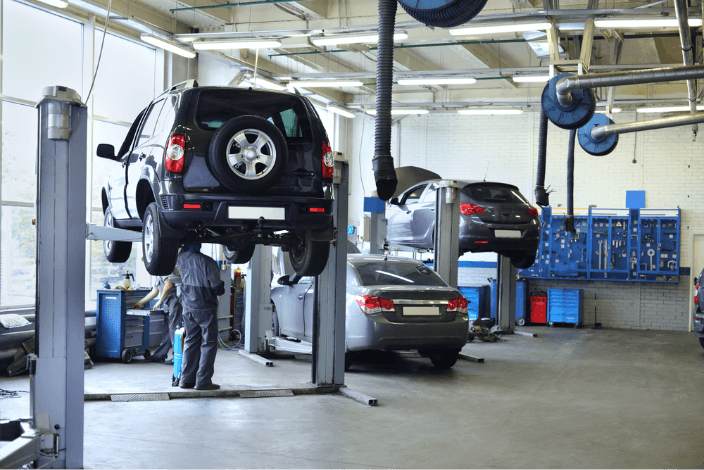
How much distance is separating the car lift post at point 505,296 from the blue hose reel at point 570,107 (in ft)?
17.1

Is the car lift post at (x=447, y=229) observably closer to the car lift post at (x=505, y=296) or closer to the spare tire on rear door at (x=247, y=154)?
the car lift post at (x=505, y=296)

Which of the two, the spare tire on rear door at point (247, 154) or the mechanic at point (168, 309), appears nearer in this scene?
the spare tire on rear door at point (247, 154)

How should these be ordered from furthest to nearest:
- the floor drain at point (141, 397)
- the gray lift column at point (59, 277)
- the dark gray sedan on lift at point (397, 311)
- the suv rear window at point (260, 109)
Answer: the dark gray sedan on lift at point (397, 311) → the floor drain at point (141, 397) → the suv rear window at point (260, 109) → the gray lift column at point (59, 277)

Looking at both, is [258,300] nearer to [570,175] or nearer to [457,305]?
[457,305]

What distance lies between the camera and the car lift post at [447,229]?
397 inches

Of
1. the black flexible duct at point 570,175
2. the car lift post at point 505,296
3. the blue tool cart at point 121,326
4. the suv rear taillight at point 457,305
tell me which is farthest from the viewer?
the car lift post at point 505,296

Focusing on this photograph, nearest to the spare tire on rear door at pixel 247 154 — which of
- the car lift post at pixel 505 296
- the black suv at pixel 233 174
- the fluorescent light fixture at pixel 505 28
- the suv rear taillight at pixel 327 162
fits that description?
the black suv at pixel 233 174

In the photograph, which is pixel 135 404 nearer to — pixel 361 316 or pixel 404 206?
pixel 361 316

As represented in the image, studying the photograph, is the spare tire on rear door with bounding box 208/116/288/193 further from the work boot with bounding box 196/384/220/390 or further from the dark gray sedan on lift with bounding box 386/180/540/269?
the dark gray sedan on lift with bounding box 386/180/540/269

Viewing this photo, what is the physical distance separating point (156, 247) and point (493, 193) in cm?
679

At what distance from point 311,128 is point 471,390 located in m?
3.87

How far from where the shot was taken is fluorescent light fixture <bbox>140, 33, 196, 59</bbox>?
10.3 meters

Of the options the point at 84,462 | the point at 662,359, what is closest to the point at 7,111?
the point at 84,462

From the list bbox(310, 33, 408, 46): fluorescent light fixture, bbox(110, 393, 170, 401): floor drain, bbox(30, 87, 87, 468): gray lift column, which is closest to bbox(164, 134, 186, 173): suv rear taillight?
bbox(30, 87, 87, 468): gray lift column
